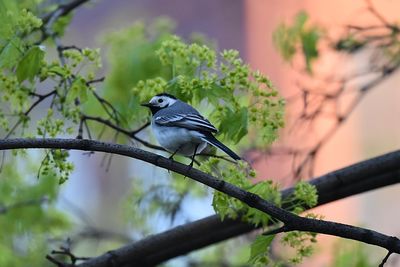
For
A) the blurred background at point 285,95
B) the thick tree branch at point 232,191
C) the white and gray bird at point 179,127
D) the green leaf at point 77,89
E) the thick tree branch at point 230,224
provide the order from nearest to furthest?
the thick tree branch at point 232,191 < the white and gray bird at point 179,127 < the green leaf at point 77,89 < the thick tree branch at point 230,224 < the blurred background at point 285,95

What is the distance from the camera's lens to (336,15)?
21.8ft

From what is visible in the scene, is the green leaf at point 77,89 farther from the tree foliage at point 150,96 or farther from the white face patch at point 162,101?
the white face patch at point 162,101

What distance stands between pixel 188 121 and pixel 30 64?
522 mm

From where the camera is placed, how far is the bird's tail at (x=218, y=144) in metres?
2.46

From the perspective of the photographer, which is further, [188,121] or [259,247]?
[188,121]

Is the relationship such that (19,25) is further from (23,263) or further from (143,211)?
(23,263)

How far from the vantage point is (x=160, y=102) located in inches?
113

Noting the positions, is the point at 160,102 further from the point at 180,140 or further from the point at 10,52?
the point at 10,52

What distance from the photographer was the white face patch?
2.80 metres

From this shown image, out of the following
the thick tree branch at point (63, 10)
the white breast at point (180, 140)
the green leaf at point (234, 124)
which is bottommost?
the green leaf at point (234, 124)

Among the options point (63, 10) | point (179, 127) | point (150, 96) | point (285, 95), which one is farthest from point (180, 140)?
point (285, 95)

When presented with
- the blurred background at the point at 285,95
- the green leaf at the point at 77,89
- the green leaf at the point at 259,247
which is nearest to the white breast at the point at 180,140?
the green leaf at the point at 77,89

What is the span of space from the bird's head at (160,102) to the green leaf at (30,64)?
390 mm

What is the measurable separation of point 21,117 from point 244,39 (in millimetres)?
4618
